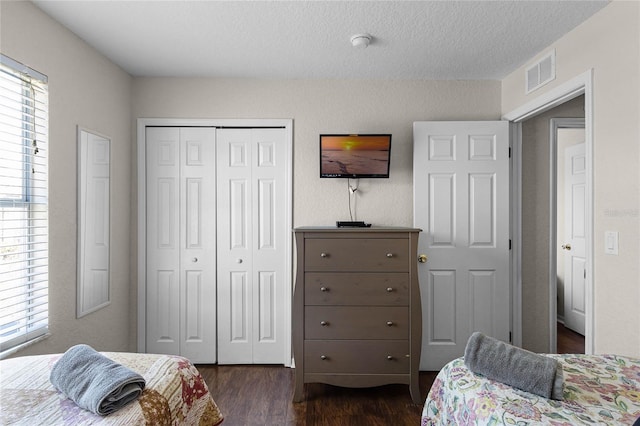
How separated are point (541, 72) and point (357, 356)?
8.00 ft

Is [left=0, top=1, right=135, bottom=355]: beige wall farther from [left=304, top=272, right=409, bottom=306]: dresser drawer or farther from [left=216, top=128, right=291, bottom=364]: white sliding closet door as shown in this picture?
[left=304, top=272, right=409, bottom=306]: dresser drawer

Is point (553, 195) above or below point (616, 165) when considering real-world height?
below

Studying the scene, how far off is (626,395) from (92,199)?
3.10 m

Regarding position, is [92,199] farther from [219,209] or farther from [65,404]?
[65,404]

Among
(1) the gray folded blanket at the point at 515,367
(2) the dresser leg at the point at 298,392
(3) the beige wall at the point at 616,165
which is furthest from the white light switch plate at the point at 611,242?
(2) the dresser leg at the point at 298,392

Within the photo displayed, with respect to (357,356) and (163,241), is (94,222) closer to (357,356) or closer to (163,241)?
(163,241)

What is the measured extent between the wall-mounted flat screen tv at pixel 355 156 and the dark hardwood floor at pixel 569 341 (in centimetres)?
254

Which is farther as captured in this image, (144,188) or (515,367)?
(144,188)

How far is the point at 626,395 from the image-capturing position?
122cm

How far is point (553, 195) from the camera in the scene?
3.07 m

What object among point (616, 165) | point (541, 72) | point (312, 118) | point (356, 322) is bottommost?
point (356, 322)

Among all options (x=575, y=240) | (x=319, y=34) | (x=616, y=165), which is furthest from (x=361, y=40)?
(x=575, y=240)

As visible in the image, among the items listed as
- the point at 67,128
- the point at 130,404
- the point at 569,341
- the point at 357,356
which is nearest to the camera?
the point at 130,404

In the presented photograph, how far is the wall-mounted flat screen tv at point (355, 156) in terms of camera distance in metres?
2.90
